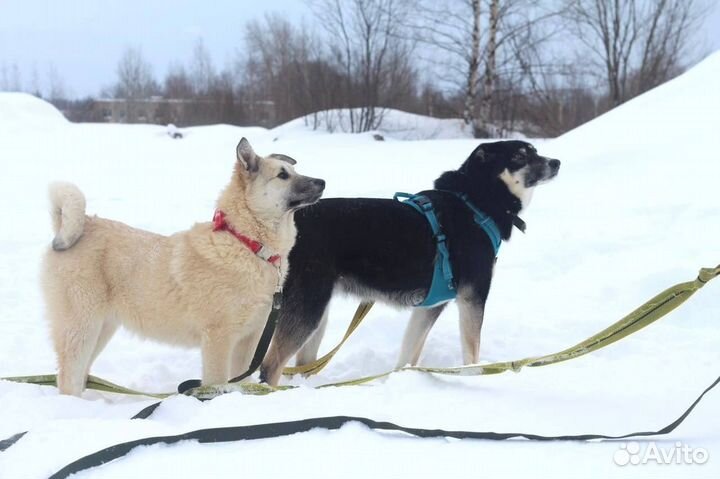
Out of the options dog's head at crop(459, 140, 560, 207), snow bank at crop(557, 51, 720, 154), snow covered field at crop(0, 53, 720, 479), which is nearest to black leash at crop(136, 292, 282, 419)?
snow covered field at crop(0, 53, 720, 479)

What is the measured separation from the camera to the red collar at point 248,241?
354 centimetres

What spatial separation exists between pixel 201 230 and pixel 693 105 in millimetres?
9856

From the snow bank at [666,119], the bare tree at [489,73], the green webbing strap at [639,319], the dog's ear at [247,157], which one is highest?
the bare tree at [489,73]

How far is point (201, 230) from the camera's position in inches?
143

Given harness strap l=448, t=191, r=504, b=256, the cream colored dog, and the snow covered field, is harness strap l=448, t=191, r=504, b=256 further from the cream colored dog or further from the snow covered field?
the cream colored dog

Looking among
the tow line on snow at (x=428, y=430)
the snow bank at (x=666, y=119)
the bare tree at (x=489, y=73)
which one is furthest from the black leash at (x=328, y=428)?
the bare tree at (x=489, y=73)

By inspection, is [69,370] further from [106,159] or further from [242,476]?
[106,159]

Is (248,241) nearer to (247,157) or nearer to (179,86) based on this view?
(247,157)

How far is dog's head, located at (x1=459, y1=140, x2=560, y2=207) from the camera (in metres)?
4.71

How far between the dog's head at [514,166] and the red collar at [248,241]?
1.83 metres

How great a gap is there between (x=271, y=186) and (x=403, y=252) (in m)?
1.12

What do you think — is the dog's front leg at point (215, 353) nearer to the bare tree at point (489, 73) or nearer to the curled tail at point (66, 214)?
the curled tail at point (66, 214)

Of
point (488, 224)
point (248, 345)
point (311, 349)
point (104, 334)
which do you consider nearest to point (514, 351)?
point (488, 224)

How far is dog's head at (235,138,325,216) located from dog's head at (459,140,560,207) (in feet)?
5.11
